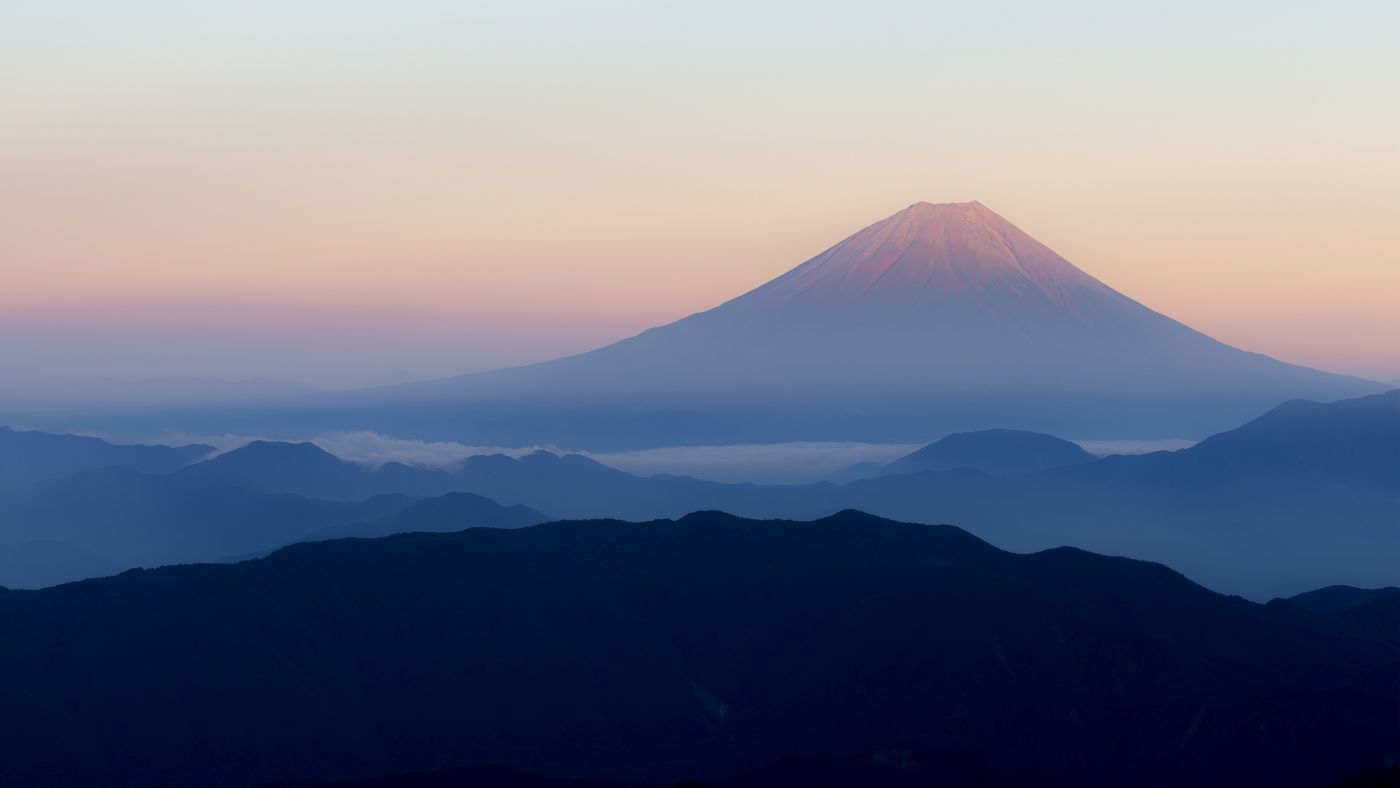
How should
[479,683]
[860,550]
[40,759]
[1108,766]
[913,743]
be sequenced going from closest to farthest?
[913,743] → [1108,766] → [40,759] → [479,683] → [860,550]

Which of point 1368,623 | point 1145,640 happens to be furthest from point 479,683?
point 1368,623

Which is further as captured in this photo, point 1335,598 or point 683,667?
point 1335,598

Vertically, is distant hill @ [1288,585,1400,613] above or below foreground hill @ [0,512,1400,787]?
below

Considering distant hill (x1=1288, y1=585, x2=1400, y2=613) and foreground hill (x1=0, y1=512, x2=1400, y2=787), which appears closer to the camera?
foreground hill (x1=0, y1=512, x2=1400, y2=787)

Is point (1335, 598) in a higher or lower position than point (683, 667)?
lower

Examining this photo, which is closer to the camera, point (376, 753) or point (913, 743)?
point (913, 743)

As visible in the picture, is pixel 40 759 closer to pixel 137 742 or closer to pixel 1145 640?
pixel 137 742

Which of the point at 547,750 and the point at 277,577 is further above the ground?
the point at 277,577

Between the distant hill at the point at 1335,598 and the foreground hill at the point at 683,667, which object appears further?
the distant hill at the point at 1335,598
